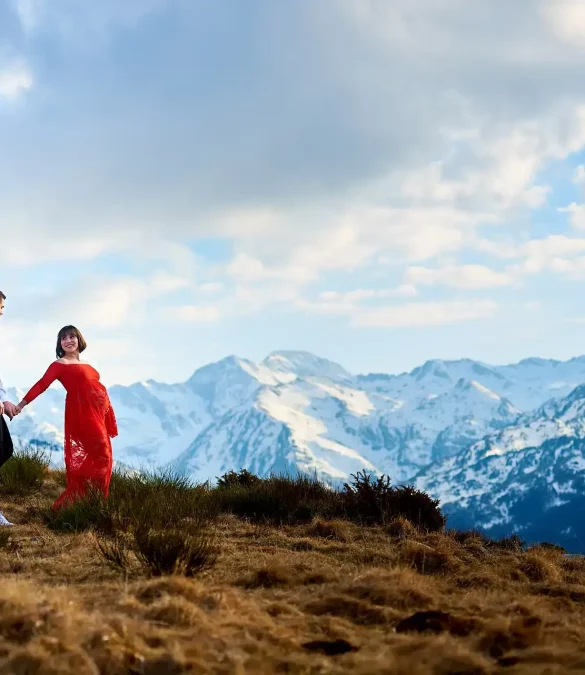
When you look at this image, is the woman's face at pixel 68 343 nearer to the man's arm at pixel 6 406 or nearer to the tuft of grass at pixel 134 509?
the man's arm at pixel 6 406

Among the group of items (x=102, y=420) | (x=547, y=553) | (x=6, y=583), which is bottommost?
(x=547, y=553)

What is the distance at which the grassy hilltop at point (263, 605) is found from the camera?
13.4 feet

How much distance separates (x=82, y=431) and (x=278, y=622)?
6159 millimetres

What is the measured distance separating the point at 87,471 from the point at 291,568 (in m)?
4.45

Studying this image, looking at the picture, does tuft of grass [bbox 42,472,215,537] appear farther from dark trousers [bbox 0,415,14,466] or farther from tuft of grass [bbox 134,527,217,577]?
tuft of grass [bbox 134,527,217,577]

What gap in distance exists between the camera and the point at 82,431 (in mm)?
10398

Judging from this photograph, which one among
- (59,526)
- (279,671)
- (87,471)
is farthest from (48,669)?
(87,471)

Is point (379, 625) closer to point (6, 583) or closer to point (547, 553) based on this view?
point (6, 583)

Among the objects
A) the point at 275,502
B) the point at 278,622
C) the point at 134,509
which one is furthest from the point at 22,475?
the point at 278,622

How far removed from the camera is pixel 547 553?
10.1 m

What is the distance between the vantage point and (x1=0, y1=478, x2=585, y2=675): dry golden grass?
4043 mm

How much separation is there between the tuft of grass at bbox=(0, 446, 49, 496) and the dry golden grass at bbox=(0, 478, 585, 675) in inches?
219

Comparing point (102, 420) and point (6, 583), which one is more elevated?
point (102, 420)

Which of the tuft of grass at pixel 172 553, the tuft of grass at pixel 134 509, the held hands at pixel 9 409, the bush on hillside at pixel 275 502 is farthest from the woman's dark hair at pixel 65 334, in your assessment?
the tuft of grass at pixel 172 553
